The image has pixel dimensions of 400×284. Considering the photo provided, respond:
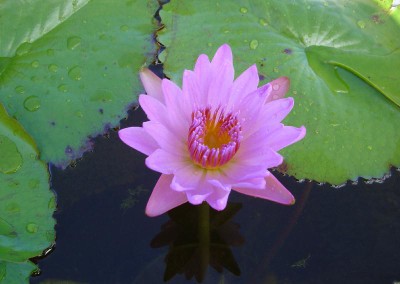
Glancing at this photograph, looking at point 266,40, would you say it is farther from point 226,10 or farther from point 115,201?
point 115,201

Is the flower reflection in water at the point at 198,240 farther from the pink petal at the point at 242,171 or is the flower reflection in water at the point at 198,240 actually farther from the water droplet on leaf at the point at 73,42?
the water droplet on leaf at the point at 73,42

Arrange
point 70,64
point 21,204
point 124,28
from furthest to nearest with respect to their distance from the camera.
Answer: point 124,28 → point 70,64 → point 21,204

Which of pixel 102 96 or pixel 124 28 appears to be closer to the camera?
pixel 102 96

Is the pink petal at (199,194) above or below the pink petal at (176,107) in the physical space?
below

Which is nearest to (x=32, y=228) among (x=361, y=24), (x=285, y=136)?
(x=285, y=136)

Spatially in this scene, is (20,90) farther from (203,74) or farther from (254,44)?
(254,44)

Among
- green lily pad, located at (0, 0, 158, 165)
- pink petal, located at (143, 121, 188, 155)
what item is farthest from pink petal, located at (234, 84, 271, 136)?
green lily pad, located at (0, 0, 158, 165)

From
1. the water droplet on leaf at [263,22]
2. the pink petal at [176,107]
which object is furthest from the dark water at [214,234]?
the water droplet on leaf at [263,22]

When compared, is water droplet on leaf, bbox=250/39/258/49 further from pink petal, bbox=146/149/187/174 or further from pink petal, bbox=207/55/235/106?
Answer: pink petal, bbox=146/149/187/174
